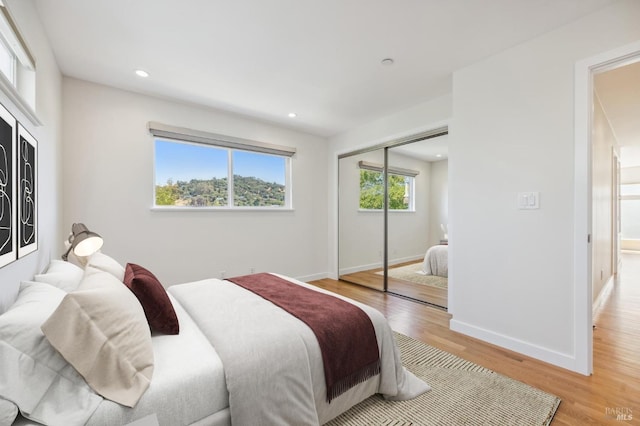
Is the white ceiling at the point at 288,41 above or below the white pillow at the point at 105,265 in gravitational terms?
above

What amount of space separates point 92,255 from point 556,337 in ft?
11.1

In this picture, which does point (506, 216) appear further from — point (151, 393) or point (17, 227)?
point (17, 227)

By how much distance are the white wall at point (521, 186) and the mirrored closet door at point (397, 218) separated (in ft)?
2.68

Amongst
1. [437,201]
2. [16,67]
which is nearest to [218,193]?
[16,67]

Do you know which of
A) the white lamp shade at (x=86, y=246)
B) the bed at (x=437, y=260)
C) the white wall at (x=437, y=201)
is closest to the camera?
the white lamp shade at (x=86, y=246)

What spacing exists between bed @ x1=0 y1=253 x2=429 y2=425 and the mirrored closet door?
8.03ft

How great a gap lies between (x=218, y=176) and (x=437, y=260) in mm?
3406

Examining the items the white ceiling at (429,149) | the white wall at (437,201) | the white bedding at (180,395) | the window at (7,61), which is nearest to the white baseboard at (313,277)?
the white wall at (437,201)

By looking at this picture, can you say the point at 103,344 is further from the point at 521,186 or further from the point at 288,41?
the point at 521,186

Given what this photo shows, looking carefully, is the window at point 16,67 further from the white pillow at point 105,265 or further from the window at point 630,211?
the window at point 630,211

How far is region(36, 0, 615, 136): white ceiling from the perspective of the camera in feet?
6.18

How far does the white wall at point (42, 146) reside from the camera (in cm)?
139

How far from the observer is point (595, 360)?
2.17 m

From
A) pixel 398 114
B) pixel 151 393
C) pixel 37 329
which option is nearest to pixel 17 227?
pixel 37 329
